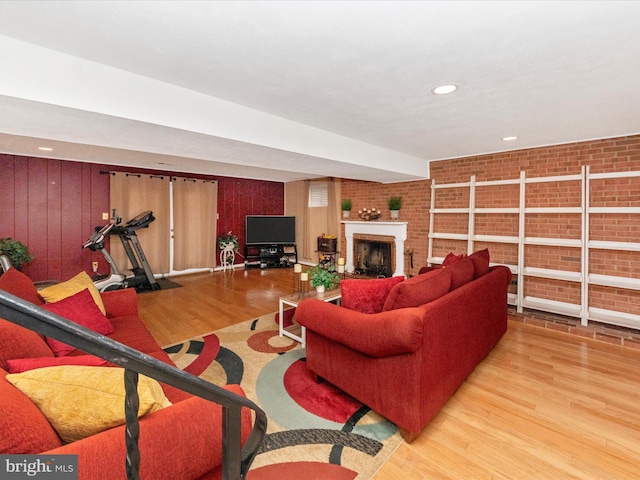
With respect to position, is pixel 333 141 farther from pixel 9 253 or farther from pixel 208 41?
pixel 9 253

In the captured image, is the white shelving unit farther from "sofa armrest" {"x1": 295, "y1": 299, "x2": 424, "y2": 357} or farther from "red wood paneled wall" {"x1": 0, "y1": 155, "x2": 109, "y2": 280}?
"red wood paneled wall" {"x1": 0, "y1": 155, "x2": 109, "y2": 280}

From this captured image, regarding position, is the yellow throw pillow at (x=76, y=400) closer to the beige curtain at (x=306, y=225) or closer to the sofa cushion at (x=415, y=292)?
the sofa cushion at (x=415, y=292)

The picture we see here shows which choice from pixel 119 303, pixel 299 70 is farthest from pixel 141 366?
pixel 119 303

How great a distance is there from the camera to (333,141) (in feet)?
11.1

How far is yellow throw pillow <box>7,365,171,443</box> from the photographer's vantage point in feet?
2.99

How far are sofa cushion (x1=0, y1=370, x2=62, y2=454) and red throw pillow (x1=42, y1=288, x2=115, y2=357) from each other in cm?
128

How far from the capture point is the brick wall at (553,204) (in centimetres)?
338

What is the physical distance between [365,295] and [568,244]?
3092mm

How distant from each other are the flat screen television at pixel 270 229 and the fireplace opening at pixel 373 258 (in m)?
2.17

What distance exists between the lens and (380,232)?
223 inches

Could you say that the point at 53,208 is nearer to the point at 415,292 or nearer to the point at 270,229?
the point at 270,229

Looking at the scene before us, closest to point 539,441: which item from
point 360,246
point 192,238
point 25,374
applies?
point 25,374

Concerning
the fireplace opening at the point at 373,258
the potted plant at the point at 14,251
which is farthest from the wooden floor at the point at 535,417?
the potted plant at the point at 14,251

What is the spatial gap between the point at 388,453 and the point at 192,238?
234 inches
